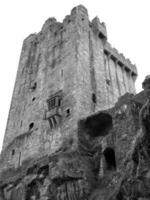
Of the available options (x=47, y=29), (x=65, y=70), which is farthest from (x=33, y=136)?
(x=47, y=29)

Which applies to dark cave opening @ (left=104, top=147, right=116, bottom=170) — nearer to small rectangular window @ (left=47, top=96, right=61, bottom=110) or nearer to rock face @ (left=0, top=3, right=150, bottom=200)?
rock face @ (left=0, top=3, right=150, bottom=200)

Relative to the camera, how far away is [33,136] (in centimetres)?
2314

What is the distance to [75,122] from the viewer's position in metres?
20.5

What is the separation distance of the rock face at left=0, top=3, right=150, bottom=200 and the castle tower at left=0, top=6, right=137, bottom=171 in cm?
9

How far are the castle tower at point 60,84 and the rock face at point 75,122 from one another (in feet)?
0.28

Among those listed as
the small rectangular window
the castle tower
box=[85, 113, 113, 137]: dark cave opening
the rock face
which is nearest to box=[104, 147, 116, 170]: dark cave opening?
the rock face

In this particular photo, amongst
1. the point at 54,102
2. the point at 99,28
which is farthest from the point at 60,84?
the point at 99,28

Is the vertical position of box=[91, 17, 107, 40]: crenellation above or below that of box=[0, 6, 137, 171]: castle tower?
above

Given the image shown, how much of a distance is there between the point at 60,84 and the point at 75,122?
4.81 metres

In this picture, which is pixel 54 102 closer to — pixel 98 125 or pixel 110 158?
pixel 98 125

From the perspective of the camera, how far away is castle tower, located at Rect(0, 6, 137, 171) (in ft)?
72.0

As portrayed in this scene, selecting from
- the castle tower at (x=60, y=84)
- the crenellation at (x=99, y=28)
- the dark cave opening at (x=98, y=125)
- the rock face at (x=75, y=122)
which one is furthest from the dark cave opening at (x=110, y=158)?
the crenellation at (x=99, y=28)

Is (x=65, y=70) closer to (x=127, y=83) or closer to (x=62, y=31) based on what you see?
(x=62, y=31)

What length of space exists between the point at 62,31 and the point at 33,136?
1112cm
